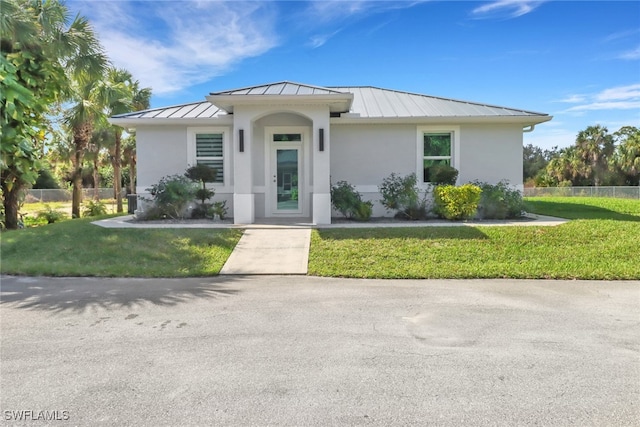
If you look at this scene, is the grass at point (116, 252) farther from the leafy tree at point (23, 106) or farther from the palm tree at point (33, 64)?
the leafy tree at point (23, 106)

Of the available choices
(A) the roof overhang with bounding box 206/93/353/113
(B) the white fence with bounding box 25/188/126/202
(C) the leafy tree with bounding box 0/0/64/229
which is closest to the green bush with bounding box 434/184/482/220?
(A) the roof overhang with bounding box 206/93/353/113

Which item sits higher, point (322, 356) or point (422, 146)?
point (422, 146)

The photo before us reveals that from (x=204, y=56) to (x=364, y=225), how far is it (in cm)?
810

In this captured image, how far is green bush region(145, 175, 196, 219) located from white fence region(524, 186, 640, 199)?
27882 mm

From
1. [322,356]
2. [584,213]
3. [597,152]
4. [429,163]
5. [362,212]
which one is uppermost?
[597,152]

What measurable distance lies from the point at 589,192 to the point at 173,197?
31411mm

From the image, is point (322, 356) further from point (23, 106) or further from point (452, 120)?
point (452, 120)

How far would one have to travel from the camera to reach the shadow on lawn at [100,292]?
5266 millimetres

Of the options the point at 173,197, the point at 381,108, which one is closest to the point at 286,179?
the point at 173,197

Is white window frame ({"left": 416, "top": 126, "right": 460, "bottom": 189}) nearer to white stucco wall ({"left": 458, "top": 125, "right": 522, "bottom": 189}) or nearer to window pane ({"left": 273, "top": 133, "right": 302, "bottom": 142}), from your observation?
white stucco wall ({"left": 458, "top": 125, "right": 522, "bottom": 189})

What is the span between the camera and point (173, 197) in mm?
11148

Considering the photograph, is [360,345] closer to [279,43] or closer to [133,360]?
[133,360]

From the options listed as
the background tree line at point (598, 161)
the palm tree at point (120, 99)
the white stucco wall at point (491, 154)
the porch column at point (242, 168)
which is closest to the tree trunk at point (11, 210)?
the palm tree at point (120, 99)

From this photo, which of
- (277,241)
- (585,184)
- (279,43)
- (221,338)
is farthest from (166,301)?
(585,184)
